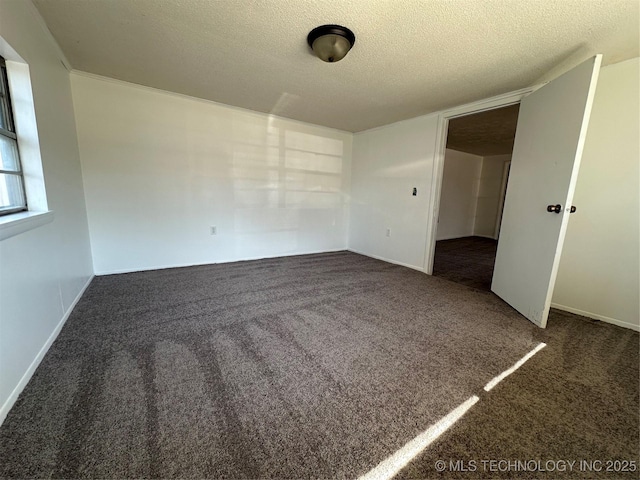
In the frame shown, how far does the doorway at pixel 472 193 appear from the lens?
175 inches

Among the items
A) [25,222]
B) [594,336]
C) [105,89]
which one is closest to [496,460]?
[594,336]

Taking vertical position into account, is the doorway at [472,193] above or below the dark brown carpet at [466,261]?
above

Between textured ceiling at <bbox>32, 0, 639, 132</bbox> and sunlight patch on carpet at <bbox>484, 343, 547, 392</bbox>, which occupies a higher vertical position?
textured ceiling at <bbox>32, 0, 639, 132</bbox>

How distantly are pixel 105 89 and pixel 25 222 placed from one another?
2204mm

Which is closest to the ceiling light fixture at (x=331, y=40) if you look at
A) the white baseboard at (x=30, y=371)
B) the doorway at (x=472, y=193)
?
the white baseboard at (x=30, y=371)

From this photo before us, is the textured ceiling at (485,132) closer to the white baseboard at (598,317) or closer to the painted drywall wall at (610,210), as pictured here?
the painted drywall wall at (610,210)

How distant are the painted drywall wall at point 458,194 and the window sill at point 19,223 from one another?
652cm

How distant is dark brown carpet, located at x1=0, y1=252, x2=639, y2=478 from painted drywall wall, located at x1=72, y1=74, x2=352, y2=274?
3.35 feet

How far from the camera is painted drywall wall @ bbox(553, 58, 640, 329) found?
80.6 inches

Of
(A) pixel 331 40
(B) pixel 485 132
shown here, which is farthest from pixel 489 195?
(A) pixel 331 40

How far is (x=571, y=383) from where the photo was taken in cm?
145

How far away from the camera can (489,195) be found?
6668mm

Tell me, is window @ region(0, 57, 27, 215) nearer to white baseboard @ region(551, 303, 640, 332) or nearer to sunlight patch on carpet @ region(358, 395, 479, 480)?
sunlight patch on carpet @ region(358, 395, 479, 480)

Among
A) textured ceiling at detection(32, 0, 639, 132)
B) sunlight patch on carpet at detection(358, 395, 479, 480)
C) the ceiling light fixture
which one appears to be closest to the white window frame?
textured ceiling at detection(32, 0, 639, 132)
